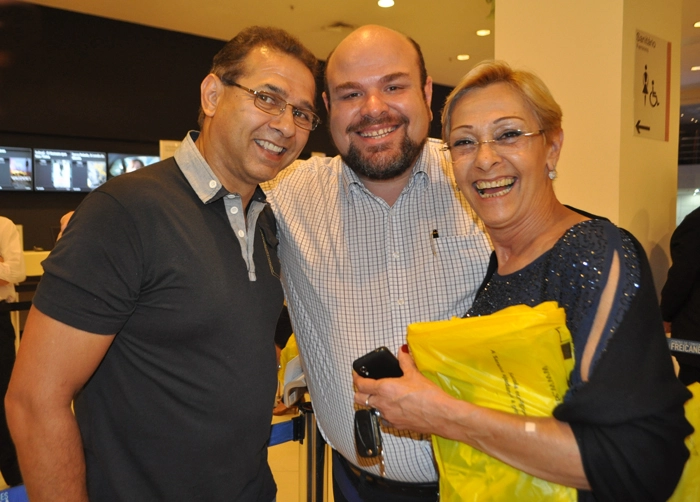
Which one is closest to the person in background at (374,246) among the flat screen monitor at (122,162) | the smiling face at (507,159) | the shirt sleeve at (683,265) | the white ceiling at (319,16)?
the smiling face at (507,159)

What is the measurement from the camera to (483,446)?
1175mm

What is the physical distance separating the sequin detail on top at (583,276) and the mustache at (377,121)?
34.9 inches

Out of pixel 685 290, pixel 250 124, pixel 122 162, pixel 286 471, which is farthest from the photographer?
pixel 122 162

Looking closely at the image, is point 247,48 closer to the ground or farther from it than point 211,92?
farther from it

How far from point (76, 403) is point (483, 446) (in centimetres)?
104

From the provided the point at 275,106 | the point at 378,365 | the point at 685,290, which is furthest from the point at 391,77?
→ the point at 685,290

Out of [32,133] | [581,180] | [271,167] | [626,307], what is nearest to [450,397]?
[626,307]

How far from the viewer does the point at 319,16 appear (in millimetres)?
7316

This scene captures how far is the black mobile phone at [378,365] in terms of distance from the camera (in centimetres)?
134

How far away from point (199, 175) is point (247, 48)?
1.48 ft

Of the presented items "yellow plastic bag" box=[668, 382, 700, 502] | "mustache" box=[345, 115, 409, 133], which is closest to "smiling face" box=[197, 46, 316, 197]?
"mustache" box=[345, 115, 409, 133]

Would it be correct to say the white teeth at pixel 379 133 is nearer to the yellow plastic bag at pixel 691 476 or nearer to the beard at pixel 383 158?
the beard at pixel 383 158

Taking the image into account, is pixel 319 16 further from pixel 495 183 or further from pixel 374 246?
pixel 495 183

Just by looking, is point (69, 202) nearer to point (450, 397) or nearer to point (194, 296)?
point (194, 296)
